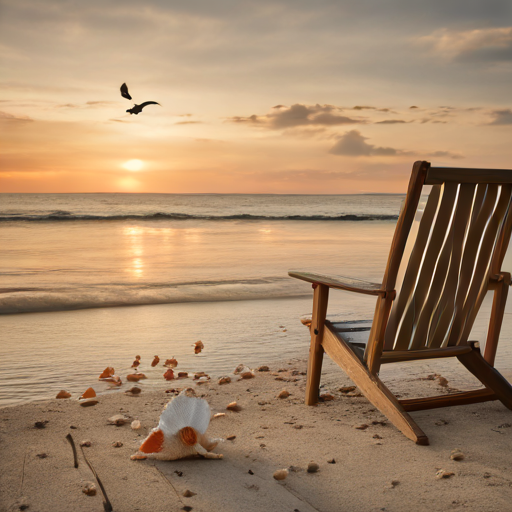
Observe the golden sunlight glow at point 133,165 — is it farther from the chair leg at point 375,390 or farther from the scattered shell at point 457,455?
the scattered shell at point 457,455

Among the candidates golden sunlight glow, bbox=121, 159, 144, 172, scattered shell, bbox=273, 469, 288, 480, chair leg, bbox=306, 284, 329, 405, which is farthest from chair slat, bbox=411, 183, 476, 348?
golden sunlight glow, bbox=121, 159, 144, 172

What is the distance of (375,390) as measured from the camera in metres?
2.16

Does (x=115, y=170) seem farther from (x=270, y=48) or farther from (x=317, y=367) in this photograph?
(x=317, y=367)

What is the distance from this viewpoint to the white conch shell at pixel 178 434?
73.6 inches

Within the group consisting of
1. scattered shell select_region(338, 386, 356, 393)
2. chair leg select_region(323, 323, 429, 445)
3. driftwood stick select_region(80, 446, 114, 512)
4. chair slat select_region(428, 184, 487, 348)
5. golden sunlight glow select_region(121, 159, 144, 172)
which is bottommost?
scattered shell select_region(338, 386, 356, 393)

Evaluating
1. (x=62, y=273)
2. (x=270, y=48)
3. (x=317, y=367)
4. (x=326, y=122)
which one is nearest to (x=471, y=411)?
(x=317, y=367)

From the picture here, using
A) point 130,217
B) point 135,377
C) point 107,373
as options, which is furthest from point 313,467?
point 130,217

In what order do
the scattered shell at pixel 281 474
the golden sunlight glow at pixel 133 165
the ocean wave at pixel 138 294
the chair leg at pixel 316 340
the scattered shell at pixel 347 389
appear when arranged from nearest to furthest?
the scattered shell at pixel 281 474, the chair leg at pixel 316 340, the scattered shell at pixel 347 389, the ocean wave at pixel 138 294, the golden sunlight glow at pixel 133 165

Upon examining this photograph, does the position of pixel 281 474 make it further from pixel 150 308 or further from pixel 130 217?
pixel 130 217

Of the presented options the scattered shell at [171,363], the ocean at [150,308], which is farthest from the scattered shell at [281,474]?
the scattered shell at [171,363]

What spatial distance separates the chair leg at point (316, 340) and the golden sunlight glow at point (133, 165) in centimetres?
3148

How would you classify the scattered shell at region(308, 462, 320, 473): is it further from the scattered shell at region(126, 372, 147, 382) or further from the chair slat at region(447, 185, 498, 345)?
the scattered shell at region(126, 372, 147, 382)

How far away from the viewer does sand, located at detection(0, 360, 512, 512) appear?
160cm

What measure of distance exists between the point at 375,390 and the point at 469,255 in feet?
2.46
